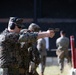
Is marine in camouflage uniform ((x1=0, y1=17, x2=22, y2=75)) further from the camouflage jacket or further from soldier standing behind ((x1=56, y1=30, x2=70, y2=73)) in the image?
soldier standing behind ((x1=56, y1=30, x2=70, y2=73))

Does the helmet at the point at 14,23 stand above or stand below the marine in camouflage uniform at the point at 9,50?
above

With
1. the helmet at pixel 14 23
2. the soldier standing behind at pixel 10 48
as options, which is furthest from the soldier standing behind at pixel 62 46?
the soldier standing behind at pixel 10 48

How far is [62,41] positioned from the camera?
52.4 feet

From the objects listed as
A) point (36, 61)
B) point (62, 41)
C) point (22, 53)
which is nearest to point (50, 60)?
point (62, 41)

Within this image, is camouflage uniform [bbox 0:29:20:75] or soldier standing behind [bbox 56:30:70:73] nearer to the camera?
camouflage uniform [bbox 0:29:20:75]

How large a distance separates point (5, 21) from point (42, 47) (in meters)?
7.55

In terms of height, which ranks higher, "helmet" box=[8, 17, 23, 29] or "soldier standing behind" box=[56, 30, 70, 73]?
"helmet" box=[8, 17, 23, 29]

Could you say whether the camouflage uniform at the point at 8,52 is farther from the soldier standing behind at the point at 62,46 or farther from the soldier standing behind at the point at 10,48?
the soldier standing behind at the point at 62,46

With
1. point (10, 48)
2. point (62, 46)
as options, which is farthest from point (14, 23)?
point (62, 46)

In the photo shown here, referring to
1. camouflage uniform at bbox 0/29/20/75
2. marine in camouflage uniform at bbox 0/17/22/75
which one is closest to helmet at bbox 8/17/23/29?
marine in camouflage uniform at bbox 0/17/22/75

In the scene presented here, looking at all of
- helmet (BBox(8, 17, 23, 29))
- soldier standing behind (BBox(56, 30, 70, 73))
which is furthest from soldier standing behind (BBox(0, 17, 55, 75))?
soldier standing behind (BBox(56, 30, 70, 73))

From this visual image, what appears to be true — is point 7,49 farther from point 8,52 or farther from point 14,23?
point 14,23

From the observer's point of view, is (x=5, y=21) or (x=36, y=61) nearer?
(x=36, y=61)
